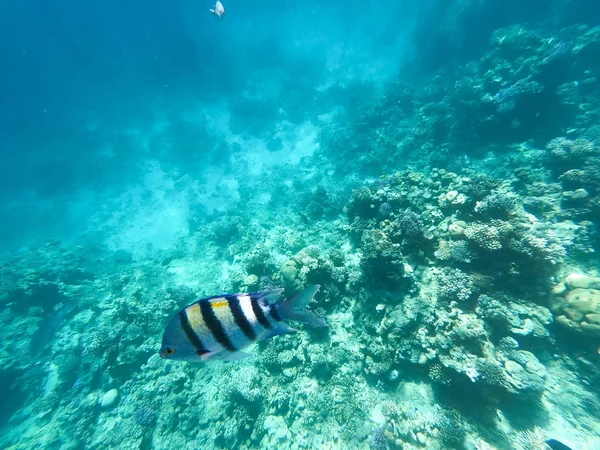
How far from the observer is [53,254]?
1777cm

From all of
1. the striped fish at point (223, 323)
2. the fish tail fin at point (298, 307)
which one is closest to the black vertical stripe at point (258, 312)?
the striped fish at point (223, 323)

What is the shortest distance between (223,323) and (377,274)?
5409 millimetres

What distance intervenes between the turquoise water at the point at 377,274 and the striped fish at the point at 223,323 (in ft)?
1.21

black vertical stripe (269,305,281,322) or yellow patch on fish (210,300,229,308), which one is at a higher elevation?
yellow patch on fish (210,300,229,308)

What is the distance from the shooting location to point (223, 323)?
1.69m

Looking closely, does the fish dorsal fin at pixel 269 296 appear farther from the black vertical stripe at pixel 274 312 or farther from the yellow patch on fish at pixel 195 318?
the yellow patch on fish at pixel 195 318

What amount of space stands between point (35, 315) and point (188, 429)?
1169cm

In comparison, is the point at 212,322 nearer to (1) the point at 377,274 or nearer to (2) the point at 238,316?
(2) the point at 238,316

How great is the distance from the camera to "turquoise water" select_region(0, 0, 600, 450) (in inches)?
199

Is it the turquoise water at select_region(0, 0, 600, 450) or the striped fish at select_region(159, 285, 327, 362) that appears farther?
the turquoise water at select_region(0, 0, 600, 450)

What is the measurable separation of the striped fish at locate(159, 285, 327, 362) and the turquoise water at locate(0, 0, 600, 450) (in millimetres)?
370

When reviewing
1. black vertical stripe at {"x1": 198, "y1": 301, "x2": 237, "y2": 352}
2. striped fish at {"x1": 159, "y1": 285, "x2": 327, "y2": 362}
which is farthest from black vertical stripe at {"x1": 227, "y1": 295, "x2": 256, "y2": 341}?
black vertical stripe at {"x1": 198, "y1": 301, "x2": 237, "y2": 352}

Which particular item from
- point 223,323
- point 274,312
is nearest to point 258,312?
point 274,312

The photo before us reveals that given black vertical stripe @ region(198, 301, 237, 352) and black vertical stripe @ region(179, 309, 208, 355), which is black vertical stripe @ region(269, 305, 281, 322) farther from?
black vertical stripe @ region(179, 309, 208, 355)
